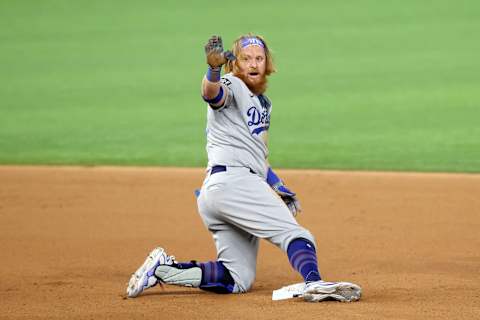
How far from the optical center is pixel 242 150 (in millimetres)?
5547

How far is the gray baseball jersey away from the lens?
5422 millimetres

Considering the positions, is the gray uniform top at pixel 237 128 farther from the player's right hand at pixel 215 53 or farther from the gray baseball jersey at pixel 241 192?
the player's right hand at pixel 215 53

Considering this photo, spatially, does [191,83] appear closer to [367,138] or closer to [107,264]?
[367,138]

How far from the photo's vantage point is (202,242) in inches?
297

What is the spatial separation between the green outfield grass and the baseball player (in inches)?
213

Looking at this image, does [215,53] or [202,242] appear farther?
[202,242]

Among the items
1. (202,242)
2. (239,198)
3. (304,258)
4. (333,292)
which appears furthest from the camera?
(202,242)

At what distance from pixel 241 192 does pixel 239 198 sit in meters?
0.04

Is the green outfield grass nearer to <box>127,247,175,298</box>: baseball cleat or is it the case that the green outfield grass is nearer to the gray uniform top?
the gray uniform top

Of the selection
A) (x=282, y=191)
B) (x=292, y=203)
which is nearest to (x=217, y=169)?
(x=282, y=191)

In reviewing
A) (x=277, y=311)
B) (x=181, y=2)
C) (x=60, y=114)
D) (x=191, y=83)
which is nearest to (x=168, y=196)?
(x=277, y=311)

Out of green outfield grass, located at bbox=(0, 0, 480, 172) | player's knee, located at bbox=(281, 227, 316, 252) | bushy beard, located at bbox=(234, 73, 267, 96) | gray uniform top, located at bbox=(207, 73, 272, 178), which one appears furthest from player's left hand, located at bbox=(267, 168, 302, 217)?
green outfield grass, located at bbox=(0, 0, 480, 172)

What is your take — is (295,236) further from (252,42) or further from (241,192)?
(252,42)

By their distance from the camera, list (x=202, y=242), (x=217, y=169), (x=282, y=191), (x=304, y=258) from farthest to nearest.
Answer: (x=202, y=242) < (x=282, y=191) < (x=217, y=169) < (x=304, y=258)
